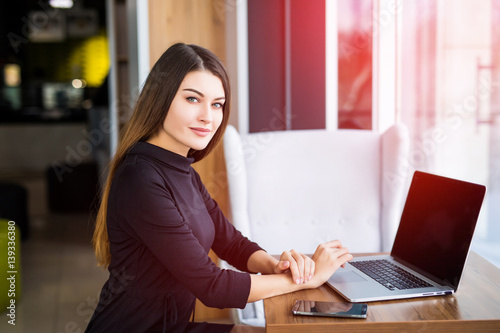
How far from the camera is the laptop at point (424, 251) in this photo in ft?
4.09

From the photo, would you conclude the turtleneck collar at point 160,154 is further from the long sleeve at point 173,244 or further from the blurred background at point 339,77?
the blurred background at point 339,77

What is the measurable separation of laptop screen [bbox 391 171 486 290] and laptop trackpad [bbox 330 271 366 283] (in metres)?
0.18

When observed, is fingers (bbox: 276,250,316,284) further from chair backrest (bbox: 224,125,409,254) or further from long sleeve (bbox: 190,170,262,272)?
chair backrest (bbox: 224,125,409,254)

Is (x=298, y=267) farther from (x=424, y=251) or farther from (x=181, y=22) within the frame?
(x=181, y=22)

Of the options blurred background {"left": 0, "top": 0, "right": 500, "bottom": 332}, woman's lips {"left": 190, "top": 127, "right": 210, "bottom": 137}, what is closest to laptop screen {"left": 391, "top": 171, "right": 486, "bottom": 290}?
woman's lips {"left": 190, "top": 127, "right": 210, "bottom": 137}

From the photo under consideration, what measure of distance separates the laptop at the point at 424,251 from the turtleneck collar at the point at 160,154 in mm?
518

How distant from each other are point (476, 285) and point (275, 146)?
3.61 feet

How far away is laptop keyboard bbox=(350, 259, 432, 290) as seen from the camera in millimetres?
1286

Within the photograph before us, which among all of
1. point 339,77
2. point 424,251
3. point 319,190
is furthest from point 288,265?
point 339,77

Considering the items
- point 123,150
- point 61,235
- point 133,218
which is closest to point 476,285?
point 133,218

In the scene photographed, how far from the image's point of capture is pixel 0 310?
9.08 feet

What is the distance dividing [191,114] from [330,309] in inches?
24.4

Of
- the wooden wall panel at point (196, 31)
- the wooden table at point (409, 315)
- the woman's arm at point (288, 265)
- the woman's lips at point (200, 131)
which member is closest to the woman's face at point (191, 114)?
the woman's lips at point (200, 131)

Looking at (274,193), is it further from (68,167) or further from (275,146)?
(68,167)
